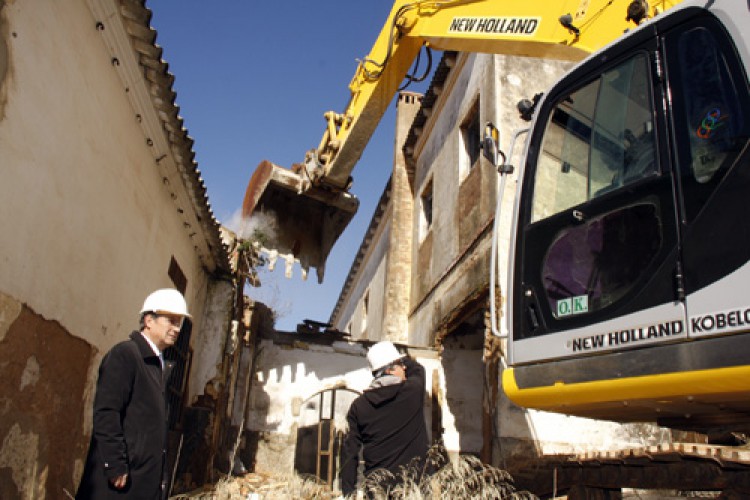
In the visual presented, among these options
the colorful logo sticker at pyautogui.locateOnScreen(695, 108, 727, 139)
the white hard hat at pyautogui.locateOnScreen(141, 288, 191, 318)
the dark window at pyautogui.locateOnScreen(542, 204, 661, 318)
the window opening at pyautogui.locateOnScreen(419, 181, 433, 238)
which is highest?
the window opening at pyautogui.locateOnScreen(419, 181, 433, 238)

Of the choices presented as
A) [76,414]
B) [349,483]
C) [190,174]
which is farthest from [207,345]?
[349,483]

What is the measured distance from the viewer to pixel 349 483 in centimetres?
412

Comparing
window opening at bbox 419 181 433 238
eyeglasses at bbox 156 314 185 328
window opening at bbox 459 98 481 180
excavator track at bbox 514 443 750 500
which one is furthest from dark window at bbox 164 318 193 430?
Answer: window opening at bbox 419 181 433 238

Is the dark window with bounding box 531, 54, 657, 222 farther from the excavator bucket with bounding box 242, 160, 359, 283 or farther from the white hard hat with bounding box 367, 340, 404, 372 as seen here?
the excavator bucket with bounding box 242, 160, 359, 283

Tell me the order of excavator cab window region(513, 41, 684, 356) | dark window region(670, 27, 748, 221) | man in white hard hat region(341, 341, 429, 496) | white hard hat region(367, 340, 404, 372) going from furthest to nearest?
white hard hat region(367, 340, 404, 372), man in white hard hat region(341, 341, 429, 496), excavator cab window region(513, 41, 684, 356), dark window region(670, 27, 748, 221)

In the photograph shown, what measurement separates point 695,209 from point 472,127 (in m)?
8.13

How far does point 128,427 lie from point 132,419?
42mm

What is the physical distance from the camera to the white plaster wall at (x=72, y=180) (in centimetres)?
345

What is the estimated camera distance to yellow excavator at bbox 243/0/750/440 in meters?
2.81

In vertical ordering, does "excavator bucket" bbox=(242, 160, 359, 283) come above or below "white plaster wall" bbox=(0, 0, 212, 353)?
above

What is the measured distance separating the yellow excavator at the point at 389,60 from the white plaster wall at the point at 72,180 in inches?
92.6

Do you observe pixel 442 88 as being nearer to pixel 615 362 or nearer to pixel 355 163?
pixel 355 163

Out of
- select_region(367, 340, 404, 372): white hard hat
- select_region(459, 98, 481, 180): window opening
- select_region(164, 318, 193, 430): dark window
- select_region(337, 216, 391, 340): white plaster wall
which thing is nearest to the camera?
select_region(367, 340, 404, 372): white hard hat

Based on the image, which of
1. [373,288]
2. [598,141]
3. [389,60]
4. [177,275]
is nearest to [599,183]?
[598,141]
